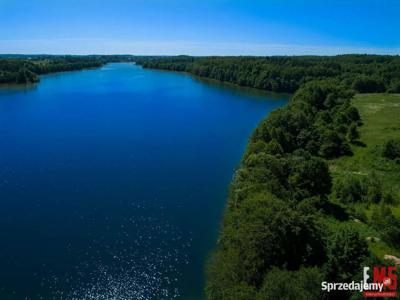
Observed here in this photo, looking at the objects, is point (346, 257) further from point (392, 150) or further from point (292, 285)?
point (392, 150)

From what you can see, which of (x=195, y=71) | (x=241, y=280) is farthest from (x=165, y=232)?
(x=195, y=71)

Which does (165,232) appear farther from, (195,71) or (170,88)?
(195,71)

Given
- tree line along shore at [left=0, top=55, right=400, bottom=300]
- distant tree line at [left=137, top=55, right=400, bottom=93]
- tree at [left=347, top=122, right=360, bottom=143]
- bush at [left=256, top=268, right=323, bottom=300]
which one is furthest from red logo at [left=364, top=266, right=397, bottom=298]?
distant tree line at [left=137, top=55, right=400, bottom=93]

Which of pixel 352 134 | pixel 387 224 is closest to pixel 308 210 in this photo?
pixel 387 224

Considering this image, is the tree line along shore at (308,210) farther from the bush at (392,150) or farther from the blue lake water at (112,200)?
the blue lake water at (112,200)

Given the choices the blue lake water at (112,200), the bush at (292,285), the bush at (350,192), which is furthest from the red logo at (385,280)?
the bush at (350,192)

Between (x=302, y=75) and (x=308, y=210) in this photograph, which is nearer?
(x=308, y=210)
